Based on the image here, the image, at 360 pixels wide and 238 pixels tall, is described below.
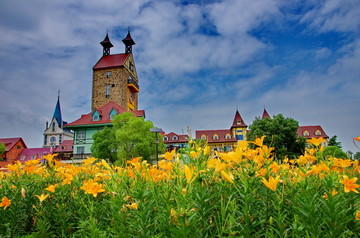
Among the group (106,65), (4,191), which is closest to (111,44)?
(106,65)

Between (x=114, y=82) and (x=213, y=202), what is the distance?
108 ft

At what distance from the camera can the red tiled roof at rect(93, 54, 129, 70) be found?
3362cm

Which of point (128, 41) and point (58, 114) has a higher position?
point (128, 41)

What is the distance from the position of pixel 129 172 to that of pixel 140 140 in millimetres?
18750

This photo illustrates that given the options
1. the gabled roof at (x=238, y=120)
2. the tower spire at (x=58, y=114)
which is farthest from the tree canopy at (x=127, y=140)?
the tower spire at (x=58, y=114)

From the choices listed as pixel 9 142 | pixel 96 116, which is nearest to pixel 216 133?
pixel 96 116

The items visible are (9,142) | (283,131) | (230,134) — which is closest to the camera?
(283,131)

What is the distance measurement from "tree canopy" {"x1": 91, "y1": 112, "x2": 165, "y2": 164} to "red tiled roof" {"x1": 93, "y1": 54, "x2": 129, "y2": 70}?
1309 cm

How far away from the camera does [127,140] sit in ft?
67.3

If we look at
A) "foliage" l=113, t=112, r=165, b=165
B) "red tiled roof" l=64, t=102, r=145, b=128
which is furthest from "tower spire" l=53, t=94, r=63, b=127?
"foliage" l=113, t=112, r=165, b=165

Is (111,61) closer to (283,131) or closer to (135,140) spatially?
(135,140)

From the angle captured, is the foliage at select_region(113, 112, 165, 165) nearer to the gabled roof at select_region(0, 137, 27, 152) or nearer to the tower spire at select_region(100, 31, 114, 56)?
the tower spire at select_region(100, 31, 114, 56)

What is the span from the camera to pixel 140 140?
68.1 feet

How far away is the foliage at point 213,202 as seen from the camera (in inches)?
50.6
